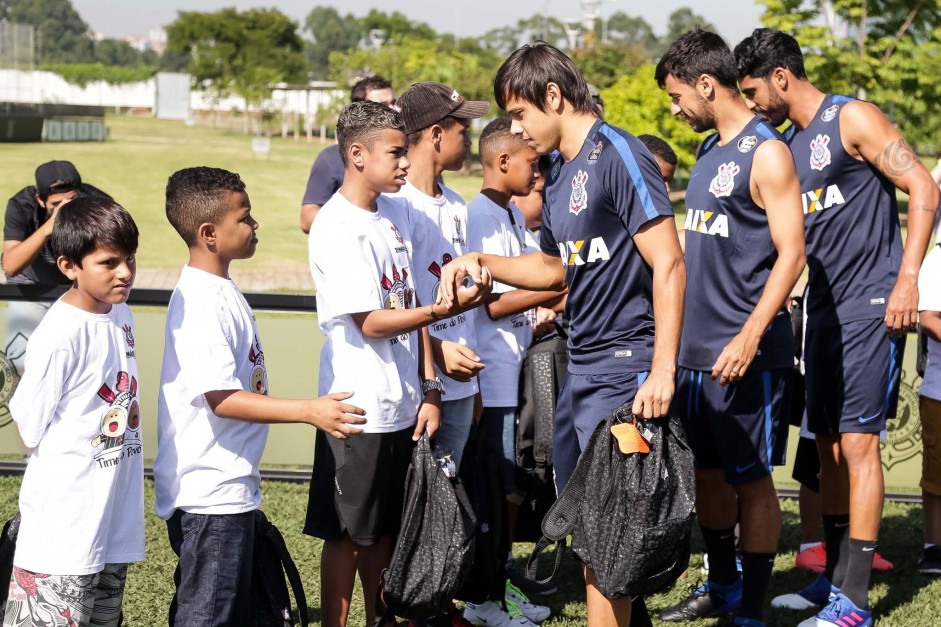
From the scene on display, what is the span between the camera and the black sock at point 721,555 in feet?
15.6

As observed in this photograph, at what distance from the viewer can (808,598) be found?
5023 millimetres

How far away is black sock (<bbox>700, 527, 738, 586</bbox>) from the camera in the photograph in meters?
4.75

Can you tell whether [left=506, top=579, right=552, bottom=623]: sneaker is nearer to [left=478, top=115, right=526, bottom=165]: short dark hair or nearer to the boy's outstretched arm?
the boy's outstretched arm

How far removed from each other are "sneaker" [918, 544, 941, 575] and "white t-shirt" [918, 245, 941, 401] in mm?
744

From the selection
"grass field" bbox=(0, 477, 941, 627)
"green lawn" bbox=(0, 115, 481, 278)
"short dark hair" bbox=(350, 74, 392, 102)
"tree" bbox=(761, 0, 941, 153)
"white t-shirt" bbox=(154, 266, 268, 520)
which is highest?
"tree" bbox=(761, 0, 941, 153)

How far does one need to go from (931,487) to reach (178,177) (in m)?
3.96

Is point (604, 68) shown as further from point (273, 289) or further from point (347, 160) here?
point (347, 160)

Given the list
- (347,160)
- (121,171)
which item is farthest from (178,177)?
(121,171)

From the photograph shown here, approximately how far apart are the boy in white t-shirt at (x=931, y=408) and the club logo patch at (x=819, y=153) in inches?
38.7

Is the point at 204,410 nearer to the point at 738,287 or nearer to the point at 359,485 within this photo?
the point at 359,485

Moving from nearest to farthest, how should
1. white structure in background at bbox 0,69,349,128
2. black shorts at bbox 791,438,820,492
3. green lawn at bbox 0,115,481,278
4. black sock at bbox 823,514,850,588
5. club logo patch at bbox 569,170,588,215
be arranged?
club logo patch at bbox 569,170,588,215, black sock at bbox 823,514,850,588, black shorts at bbox 791,438,820,492, green lawn at bbox 0,115,481,278, white structure in background at bbox 0,69,349,128

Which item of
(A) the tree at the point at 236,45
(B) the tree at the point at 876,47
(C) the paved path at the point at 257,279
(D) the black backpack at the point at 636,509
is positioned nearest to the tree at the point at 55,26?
(A) the tree at the point at 236,45

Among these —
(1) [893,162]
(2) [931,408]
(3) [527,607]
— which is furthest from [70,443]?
(2) [931,408]

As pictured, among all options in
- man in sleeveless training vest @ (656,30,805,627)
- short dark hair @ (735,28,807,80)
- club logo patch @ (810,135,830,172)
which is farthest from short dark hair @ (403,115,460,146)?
club logo patch @ (810,135,830,172)
